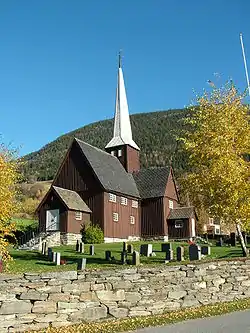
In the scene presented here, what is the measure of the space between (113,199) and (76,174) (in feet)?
18.6

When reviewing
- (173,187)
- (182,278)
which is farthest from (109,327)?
(173,187)

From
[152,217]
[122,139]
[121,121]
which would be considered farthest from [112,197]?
[121,121]

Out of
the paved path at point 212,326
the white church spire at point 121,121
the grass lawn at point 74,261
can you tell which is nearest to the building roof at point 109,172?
the white church spire at point 121,121

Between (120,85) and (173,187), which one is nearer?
(173,187)

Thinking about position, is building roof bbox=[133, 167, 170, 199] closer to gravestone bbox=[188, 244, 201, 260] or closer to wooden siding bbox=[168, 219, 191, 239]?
wooden siding bbox=[168, 219, 191, 239]

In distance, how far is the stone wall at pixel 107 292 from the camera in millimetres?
11625

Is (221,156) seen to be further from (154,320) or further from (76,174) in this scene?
(76,174)

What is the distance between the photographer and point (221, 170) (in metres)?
21.8

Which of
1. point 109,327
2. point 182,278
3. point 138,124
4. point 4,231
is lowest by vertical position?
point 109,327

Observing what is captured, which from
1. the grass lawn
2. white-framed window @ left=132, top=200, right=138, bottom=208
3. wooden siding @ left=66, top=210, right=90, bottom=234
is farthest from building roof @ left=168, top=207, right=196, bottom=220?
the grass lawn

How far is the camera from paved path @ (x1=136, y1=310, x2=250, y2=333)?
11.2 meters

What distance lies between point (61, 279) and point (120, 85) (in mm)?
53412

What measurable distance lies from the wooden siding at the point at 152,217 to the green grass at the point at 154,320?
3836cm

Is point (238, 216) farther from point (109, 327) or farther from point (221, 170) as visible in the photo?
point (109, 327)
